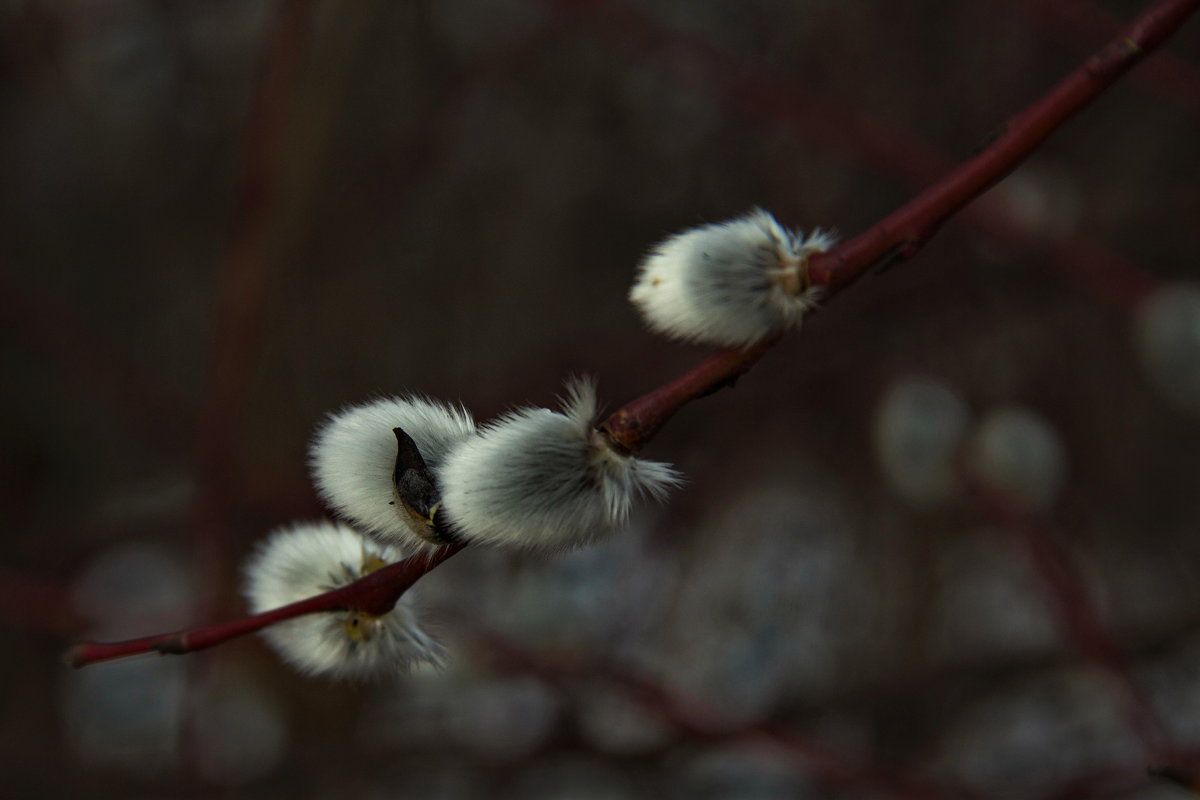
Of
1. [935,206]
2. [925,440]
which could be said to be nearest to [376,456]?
[935,206]

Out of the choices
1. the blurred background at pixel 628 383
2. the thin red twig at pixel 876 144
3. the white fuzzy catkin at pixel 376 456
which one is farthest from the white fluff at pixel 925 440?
the white fuzzy catkin at pixel 376 456

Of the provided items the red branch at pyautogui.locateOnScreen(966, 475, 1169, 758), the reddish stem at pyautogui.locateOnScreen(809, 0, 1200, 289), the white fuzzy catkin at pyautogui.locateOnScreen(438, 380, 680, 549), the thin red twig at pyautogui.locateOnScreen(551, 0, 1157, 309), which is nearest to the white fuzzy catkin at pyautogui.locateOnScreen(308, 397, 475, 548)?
the white fuzzy catkin at pyautogui.locateOnScreen(438, 380, 680, 549)

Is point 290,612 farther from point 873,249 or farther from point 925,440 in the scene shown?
point 925,440

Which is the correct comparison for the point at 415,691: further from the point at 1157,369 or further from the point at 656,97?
the point at 1157,369

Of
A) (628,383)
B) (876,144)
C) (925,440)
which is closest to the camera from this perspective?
(876,144)

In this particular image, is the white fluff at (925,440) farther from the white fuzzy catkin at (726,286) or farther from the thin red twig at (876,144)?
the white fuzzy catkin at (726,286)

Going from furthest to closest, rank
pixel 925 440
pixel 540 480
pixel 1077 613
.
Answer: pixel 925 440, pixel 1077 613, pixel 540 480

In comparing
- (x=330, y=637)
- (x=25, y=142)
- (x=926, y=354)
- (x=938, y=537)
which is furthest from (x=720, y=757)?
(x=25, y=142)
